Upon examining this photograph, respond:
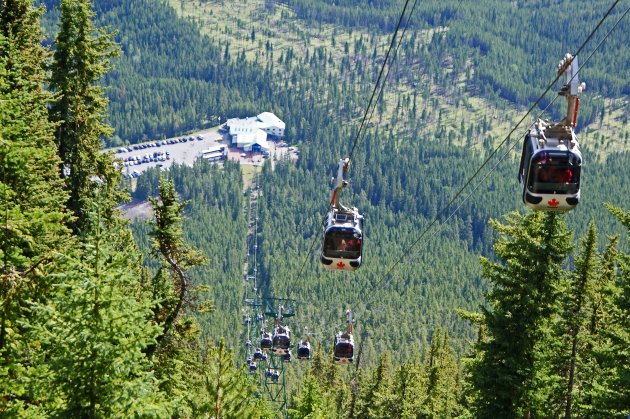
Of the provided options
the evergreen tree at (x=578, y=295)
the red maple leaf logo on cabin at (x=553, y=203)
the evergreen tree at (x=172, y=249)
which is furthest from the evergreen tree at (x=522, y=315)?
the evergreen tree at (x=172, y=249)

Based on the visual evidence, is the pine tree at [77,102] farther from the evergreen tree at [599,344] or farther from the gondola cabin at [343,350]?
the evergreen tree at [599,344]

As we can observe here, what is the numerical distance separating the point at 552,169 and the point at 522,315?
12.9 meters

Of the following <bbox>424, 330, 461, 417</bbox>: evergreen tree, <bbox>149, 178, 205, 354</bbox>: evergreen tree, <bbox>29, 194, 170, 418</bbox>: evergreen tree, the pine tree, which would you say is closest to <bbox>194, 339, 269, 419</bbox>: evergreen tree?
<bbox>149, 178, 205, 354</bbox>: evergreen tree

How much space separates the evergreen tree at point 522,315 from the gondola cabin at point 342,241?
6232 mm

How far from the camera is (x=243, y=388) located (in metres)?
42.8

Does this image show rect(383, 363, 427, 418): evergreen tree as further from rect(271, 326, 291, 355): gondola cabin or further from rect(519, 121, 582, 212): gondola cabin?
rect(519, 121, 582, 212): gondola cabin

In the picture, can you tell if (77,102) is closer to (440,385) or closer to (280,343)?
(280,343)

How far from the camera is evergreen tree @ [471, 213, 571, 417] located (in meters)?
38.2

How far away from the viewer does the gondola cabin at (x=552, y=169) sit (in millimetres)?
26781

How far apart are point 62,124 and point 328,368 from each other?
54766mm

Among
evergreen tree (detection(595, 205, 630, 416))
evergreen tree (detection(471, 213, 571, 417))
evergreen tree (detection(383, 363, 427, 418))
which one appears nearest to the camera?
evergreen tree (detection(595, 205, 630, 416))

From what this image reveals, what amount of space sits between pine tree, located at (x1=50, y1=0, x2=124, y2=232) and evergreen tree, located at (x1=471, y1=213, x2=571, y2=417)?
17181 mm

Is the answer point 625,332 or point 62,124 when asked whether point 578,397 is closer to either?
point 625,332

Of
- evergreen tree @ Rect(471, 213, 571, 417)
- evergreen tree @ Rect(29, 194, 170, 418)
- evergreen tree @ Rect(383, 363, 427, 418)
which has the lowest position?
evergreen tree @ Rect(383, 363, 427, 418)
